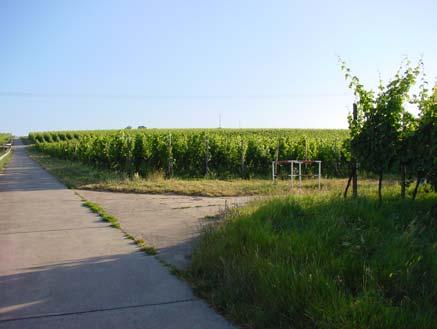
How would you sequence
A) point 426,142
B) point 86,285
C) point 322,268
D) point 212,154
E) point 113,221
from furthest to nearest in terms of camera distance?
point 212,154 → point 113,221 → point 426,142 → point 86,285 → point 322,268

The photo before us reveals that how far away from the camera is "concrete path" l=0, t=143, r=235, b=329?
402 centimetres

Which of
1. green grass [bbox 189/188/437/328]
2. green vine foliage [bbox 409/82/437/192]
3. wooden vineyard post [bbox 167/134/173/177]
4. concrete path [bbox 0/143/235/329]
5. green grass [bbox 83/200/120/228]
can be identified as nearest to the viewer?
green grass [bbox 189/188/437/328]

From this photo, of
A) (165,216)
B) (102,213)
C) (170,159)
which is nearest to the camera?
(165,216)

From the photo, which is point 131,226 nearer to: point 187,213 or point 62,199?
point 187,213

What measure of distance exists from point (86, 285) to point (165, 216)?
4.67m

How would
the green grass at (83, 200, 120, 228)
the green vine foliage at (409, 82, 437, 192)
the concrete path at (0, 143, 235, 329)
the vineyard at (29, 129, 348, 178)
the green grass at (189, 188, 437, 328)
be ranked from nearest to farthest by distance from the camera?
the green grass at (189, 188, 437, 328)
the concrete path at (0, 143, 235, 329)
the green vine foliage at (409, 82, 437, 192)
the green grass at (83, 200, 120, 228)
the vineyard at (29, 129, 348, 178)

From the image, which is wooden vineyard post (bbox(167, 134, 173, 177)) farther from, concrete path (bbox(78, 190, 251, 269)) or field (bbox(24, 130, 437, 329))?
field (bbox(24, 130, 437, 329))

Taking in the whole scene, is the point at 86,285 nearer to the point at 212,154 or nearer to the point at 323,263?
the point at 323,263

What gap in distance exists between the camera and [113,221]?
8.91 m

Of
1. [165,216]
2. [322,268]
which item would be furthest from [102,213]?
[322,268]

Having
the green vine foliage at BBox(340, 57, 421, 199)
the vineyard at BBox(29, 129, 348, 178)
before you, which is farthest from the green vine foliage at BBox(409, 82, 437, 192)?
the vineyard at BBox(29, 129, 348, 178)

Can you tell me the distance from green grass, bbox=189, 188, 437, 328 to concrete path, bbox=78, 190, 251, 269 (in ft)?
2.40

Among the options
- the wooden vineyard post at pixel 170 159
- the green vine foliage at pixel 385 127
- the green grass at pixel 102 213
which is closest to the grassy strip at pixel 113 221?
the green grass at pixel 102 213

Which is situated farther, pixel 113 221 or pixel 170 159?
pixel 170 159
